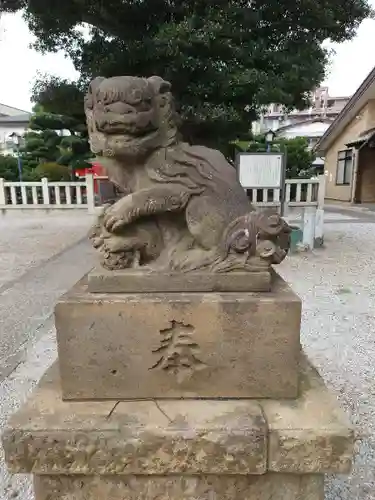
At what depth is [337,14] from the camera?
4.84m

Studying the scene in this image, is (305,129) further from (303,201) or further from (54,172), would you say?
(303,201)

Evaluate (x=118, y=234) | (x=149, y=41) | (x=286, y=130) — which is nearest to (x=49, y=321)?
(x=118, y=234)

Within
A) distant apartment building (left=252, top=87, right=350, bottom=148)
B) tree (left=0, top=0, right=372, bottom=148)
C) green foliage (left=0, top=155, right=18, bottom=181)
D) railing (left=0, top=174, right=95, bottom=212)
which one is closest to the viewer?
tree (left=0, top=0, right=372, bottom=148)

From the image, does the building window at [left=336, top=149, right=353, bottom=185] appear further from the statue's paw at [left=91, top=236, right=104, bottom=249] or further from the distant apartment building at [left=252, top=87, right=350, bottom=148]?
the statue's paw at [left=91, top=236, right=104, bottom=249]

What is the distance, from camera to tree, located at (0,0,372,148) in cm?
429

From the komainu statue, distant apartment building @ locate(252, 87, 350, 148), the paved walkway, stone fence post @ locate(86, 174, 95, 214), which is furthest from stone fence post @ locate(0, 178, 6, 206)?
distant apartment building @ locate(252, 87, 350, 148)

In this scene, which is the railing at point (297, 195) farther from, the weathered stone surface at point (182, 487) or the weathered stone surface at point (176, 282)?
the weathered stone surface at point (182, 487)

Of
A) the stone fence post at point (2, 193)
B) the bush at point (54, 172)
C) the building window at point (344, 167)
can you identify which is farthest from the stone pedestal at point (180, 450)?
the building window at point (344, 167)

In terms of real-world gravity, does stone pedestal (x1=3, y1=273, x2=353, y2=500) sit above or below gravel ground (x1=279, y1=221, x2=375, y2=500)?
above

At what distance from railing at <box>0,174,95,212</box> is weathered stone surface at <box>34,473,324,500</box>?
772 cm

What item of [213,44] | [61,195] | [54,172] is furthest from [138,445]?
[54,172]

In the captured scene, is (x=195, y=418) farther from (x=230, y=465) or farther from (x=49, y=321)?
(x=49, y=321)

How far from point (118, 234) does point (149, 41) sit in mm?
3837

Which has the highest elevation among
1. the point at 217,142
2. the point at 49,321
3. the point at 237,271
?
the point at 217,142
